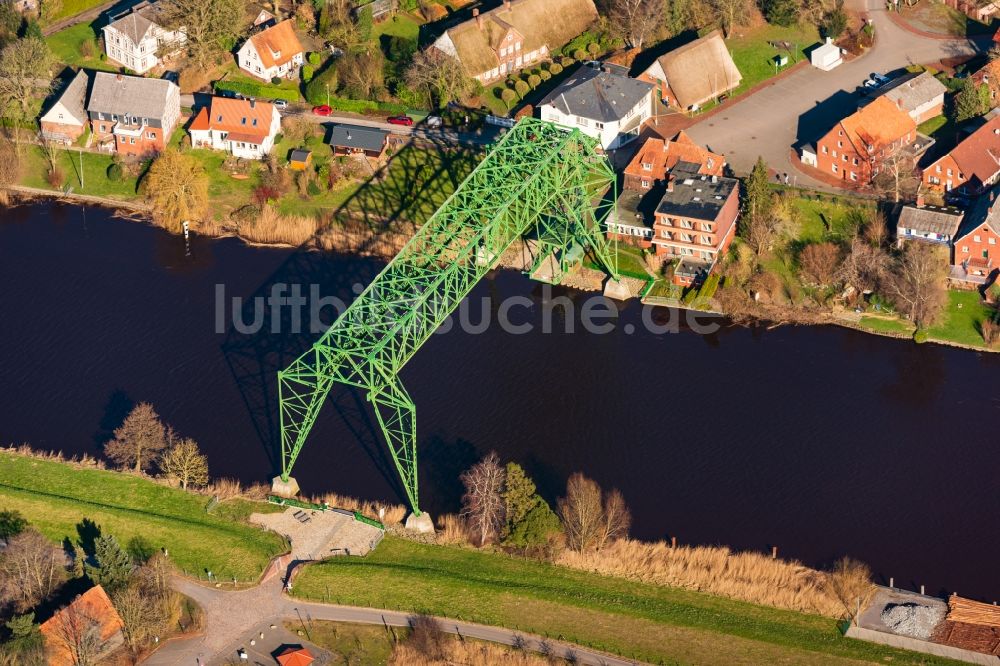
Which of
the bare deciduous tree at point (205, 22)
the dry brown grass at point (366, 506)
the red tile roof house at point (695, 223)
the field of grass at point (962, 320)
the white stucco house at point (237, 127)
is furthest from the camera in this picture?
the bare deciduous tree at point (205, 22)

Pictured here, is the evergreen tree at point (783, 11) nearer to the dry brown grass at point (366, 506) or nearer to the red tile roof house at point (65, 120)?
the red tile roof house at point (65, 120)

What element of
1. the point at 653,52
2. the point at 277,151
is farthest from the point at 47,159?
the point at 653,52

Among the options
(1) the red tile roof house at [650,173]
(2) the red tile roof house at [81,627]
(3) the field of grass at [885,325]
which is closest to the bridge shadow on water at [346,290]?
(1) the red tile roof house at [650,173]

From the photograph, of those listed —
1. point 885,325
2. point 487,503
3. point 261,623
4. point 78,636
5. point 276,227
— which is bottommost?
point 261,623

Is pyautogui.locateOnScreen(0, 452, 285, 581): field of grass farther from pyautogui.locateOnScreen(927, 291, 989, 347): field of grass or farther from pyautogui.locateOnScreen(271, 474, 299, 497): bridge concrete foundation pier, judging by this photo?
pyautogui.locateOnScreen(927, 291, 989, 347): field of grass

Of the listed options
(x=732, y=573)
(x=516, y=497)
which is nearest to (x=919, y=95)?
(x=732, y=573)

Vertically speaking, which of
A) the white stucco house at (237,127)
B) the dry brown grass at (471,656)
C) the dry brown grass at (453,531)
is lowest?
the dry brown grass at (471,656)

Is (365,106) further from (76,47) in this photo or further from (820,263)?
(820,263)

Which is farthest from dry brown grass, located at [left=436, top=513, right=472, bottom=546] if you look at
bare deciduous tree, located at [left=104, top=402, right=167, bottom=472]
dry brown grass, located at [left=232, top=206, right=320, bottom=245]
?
dry brown grass, located at [left=232, top=206, right=320, bottom=245]
